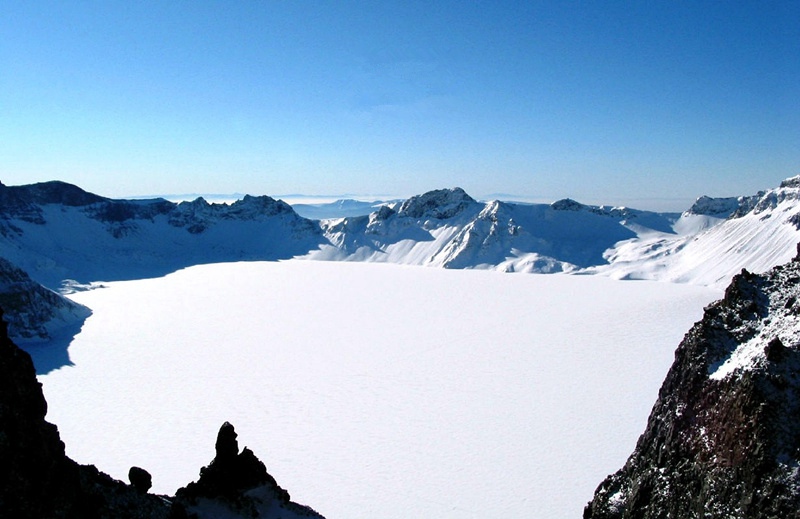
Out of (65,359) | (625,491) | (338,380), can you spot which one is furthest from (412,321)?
(625,491)

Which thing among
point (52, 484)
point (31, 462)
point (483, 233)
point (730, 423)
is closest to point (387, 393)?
point (730, 423)

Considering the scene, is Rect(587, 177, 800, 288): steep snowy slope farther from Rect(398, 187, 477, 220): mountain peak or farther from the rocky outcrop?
the rocky outcrop

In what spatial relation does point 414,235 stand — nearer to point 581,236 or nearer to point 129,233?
point 581,236

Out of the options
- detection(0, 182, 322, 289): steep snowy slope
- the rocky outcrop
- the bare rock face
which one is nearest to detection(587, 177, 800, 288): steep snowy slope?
detection(0, 182, 322, 289): steep snowy slope

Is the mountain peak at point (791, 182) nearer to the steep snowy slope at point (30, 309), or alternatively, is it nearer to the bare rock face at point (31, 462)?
the bare rock face at point (31, 462)

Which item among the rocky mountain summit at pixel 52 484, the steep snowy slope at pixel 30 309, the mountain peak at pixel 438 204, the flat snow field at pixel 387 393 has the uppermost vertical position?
the mountain peak at pixel 438 204

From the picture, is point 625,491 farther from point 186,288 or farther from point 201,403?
point 186,288

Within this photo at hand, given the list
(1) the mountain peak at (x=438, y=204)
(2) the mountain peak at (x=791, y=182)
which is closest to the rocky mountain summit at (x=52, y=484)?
(2) the mountain peak at (x=791, y=182)
